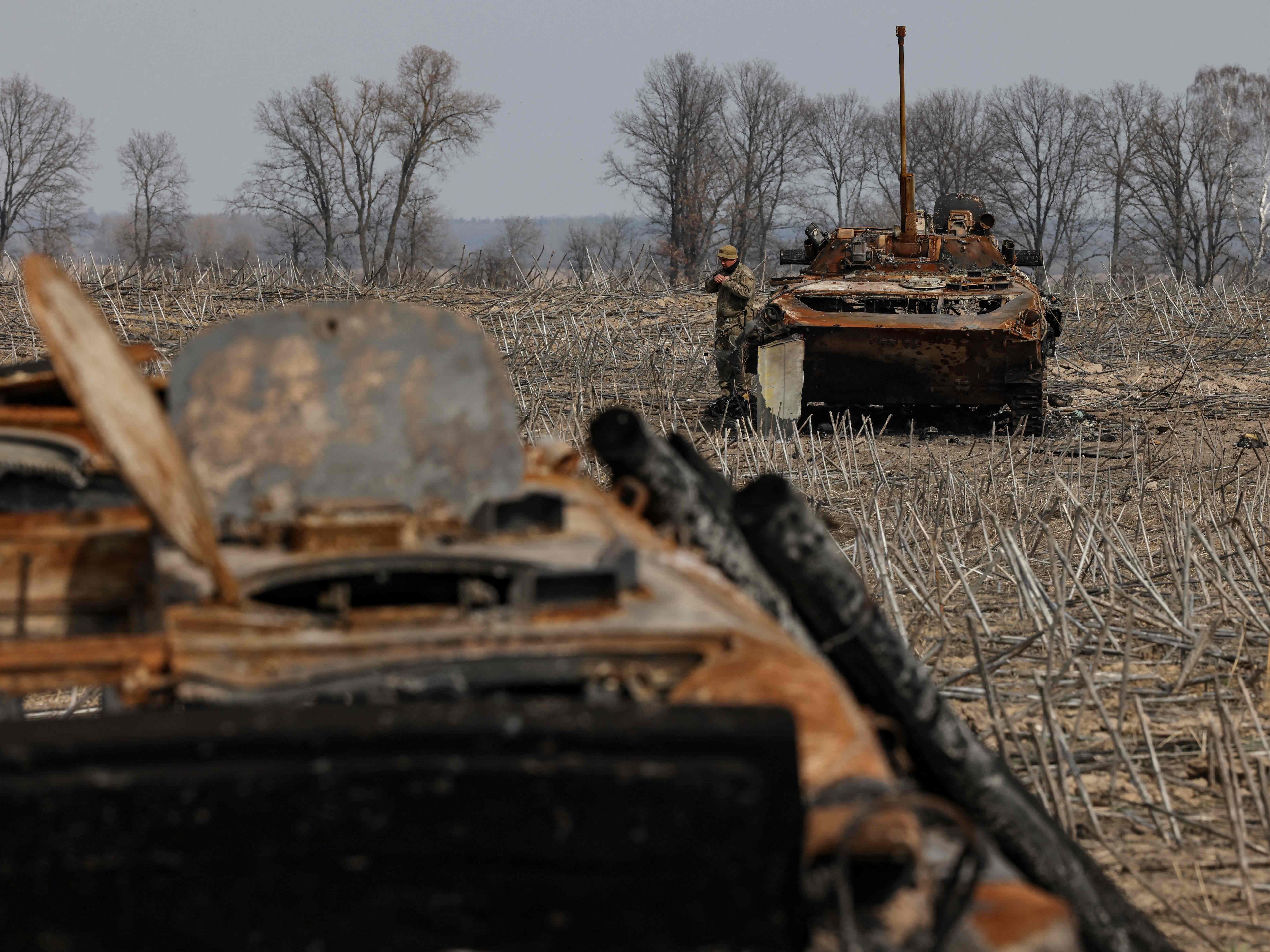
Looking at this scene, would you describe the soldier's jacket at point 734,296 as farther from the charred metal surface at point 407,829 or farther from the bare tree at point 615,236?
the bare tree at point 615,236

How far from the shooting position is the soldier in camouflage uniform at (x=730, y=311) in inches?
497

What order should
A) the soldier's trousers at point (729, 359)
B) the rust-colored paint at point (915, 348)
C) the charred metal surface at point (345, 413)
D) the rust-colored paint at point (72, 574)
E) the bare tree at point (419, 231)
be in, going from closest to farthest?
the rust-colored paint at point (72, 574) → the charred metal surface at point (345, 413) → the rust-colored paint at point (915, 348) → the soldier's trousers at point (729, 359) → the bare tree at point (419, 231)

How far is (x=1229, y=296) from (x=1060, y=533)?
13677mm

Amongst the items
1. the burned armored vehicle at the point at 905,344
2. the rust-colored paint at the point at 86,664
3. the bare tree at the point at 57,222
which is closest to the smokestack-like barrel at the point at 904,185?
the burned armored vehicle at the point at 905,344

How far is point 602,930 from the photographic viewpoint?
7.10 feet

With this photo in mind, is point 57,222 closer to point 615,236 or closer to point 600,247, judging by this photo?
point 615,236

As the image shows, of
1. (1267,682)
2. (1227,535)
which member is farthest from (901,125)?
(1267,682)

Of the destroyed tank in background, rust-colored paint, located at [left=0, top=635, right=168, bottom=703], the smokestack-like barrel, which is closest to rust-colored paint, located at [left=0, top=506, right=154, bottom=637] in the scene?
the destroyed tank in background

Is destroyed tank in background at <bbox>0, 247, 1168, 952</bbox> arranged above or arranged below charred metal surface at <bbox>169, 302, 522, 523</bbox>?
below

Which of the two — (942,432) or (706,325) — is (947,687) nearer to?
(942,432)

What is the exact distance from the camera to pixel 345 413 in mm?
3572

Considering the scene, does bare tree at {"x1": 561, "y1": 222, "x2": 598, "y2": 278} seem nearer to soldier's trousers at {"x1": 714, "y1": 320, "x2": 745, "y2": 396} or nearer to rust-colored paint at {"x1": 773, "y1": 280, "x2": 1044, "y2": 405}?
soldier's trousers at {"x1": 714, "y1": 320, "x2": 745, "y2": 396}

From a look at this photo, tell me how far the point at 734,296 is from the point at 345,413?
948 centimetres

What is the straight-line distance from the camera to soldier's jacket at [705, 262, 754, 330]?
12.8m
